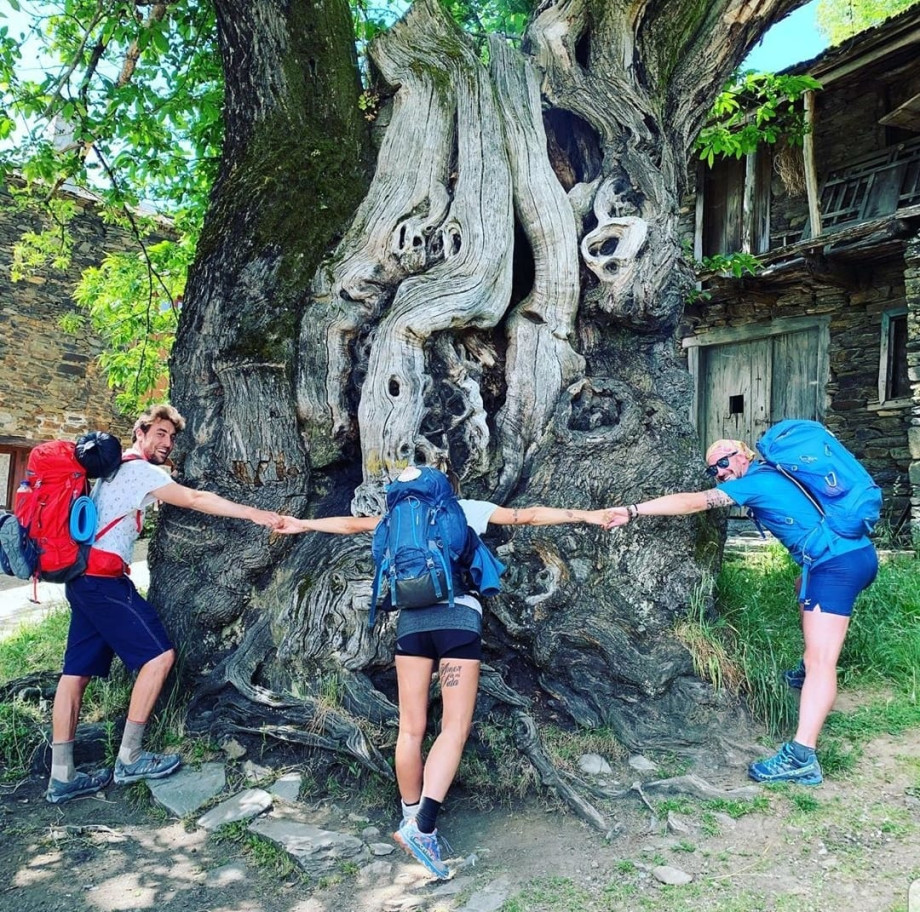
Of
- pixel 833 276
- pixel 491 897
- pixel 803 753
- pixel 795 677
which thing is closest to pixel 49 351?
pixel 833 276

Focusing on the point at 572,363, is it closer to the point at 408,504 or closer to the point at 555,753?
the point at 408,504

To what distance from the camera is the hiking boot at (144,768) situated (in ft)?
12.3

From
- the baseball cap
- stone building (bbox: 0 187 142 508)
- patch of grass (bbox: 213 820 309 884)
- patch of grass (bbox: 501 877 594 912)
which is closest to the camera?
patch of grass (bbox: 501 877 594 912)

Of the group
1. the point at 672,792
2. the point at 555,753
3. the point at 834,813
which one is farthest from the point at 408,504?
the point at 834,813

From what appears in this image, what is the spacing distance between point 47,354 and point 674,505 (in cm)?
1313

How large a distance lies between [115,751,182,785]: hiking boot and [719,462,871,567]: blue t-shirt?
2902mm

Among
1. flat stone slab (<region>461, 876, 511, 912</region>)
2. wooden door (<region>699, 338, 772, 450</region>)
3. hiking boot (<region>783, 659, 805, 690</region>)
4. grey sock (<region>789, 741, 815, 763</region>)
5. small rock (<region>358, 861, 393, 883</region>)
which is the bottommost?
small rock (<region>358, 861, 393, 883</region>)

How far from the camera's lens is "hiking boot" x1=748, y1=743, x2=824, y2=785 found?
3520 mm

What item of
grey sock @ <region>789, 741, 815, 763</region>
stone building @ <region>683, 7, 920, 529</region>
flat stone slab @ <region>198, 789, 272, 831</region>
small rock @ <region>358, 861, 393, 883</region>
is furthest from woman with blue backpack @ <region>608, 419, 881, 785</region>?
stone building @ <region>683, 7, 920, 529</region>

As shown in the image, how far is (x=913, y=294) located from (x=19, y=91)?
29.4 ft

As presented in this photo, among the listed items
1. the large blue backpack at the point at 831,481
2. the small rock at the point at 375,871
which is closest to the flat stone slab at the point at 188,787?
the small rock at the point at 375,871

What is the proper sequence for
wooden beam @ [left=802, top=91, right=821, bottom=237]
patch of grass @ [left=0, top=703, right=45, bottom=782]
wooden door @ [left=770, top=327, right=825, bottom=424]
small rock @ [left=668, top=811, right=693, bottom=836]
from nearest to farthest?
small rock @ [left=668, top=811, right=693, bottom=836] < patch of grass @ [left=0, top=703, right=45, bottom=782] < wooden beam @ [left=802, top=91, right=821, bottom=237] < wooden door @ [left=770, top=327, right=825, bottom=424]

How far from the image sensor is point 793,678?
414 centimetres

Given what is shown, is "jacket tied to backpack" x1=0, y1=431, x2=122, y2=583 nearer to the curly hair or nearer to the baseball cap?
the baseball cap
